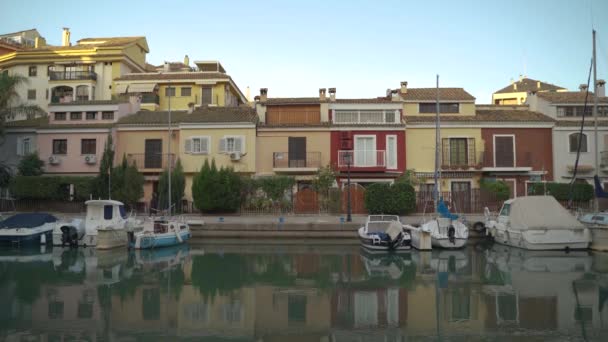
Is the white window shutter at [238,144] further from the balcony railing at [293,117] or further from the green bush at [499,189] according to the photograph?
the green bush at [499,189]

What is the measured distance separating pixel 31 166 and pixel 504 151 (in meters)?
33.7

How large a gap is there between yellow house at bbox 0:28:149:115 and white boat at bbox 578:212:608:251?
151ft

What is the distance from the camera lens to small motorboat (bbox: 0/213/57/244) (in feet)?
88.6

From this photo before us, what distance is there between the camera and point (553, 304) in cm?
1378

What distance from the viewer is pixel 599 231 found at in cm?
2389

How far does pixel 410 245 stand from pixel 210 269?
1053 cm

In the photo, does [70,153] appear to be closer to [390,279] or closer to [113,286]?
[113,286]

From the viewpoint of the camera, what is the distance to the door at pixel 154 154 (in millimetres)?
36250

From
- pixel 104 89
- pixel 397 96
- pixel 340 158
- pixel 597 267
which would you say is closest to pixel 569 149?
pixel 397 96

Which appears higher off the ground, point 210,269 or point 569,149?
point 569,149

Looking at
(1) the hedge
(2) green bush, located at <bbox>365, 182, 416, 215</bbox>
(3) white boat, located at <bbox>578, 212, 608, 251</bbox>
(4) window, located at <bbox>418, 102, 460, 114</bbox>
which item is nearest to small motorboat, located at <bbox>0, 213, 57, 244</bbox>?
(1) the hedge

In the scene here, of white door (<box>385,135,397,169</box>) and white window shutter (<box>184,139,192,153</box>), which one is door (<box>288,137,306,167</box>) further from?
white window shutter (<box>184,139,192,153</box>)

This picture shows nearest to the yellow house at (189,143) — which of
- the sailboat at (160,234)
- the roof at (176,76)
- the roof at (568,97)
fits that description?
the sailboat at (160,234)

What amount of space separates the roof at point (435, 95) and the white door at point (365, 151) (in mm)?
4934
